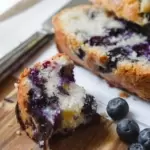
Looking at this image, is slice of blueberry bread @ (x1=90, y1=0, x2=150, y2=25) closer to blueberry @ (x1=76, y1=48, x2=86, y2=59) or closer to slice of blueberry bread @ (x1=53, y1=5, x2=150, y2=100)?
slice of blueberry bread @ (x1=53, y1=5, x2=150, y2=100)

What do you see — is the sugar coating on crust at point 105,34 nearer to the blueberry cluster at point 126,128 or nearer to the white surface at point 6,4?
the blueberry cluster at point 126,128

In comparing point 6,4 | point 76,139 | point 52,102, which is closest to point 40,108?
point 52,102

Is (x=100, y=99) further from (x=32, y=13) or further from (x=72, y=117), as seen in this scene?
(x=32, y=13)

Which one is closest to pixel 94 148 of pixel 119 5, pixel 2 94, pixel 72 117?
pixel 72 117

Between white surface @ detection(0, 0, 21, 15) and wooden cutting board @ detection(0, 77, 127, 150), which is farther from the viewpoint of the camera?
white surface @ detection(0, 0, 21, 15)

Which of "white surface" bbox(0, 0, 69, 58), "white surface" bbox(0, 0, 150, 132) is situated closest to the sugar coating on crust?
"white surface" bbox(0, 0, 150, 132)

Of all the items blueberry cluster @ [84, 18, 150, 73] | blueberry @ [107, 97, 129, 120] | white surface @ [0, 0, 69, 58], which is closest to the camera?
blueberry @ [107, 97, 129, 120]

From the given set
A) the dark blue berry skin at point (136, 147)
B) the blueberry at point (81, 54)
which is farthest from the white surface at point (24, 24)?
the dark blue berry skin at point (136, 147)
